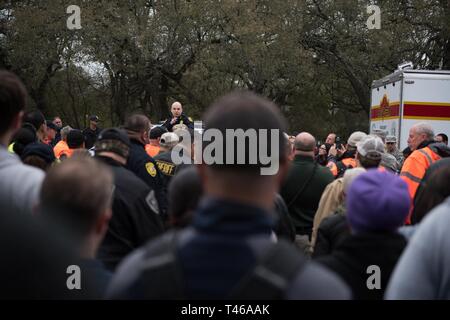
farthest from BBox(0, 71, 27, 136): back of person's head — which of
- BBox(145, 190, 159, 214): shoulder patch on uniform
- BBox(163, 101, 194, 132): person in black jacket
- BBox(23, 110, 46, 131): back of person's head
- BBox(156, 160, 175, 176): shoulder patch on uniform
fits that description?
BBox(163, 101, 194, 132): person in black jacket

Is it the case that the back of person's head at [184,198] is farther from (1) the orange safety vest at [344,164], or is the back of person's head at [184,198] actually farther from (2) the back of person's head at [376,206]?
(1) the orange safety vest at [344,164]

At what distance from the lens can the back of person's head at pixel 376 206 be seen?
2707 mm

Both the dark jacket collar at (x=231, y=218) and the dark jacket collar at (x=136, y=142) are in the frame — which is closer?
the dark jacket collar at (x=231, y=218)

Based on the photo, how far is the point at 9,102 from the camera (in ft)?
8.83

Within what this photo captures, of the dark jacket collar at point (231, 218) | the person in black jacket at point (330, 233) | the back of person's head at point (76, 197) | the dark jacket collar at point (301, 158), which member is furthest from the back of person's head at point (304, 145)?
the dark jacket collar at point (231, 218)

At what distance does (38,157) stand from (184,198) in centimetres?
209

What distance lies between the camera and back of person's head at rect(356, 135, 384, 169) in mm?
4980

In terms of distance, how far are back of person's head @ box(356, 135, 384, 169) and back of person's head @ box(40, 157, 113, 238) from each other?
10.8 ft

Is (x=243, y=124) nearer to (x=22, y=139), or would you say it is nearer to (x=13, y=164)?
(x=13, y=164)

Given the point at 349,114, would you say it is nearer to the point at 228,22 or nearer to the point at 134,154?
the point at 228,22

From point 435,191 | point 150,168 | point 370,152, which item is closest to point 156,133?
point 150,168

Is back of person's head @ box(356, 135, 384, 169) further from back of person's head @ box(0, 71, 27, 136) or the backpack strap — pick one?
the backpack strap

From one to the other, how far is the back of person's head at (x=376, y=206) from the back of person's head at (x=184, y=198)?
701mm

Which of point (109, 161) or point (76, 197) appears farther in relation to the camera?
point (109, 161)
